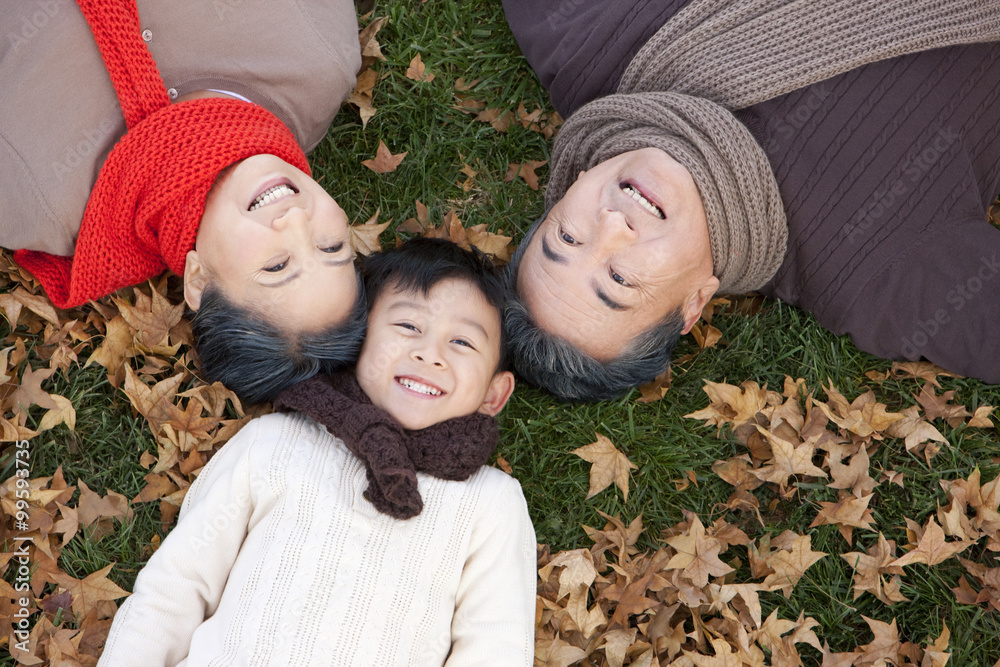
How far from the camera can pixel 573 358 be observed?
356 centimetres

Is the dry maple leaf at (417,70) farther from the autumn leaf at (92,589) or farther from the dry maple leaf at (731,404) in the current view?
the autumn leaf at (92,589)

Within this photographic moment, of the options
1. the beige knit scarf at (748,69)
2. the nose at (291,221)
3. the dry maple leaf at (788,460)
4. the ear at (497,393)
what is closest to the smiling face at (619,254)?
the beige knit scarf at (748,69)

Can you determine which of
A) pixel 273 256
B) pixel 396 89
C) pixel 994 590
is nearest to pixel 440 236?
pixel 396 89

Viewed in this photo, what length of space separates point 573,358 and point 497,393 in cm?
38

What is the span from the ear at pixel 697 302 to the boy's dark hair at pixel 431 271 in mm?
865

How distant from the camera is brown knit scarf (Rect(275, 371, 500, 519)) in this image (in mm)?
3010

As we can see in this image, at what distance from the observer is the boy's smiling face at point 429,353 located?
10.5 ft

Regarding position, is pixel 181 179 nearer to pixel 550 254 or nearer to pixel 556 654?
pixel 550 254

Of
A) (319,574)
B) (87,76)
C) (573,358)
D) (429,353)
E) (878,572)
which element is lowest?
(878,572)

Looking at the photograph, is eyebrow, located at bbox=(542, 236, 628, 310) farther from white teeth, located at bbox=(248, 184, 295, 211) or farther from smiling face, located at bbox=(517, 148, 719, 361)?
white teeth, located at bbox=(248, 184, 295, 211)

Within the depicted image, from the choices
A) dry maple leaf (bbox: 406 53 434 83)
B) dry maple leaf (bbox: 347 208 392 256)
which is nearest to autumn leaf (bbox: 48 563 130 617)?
dry maple leaf (bbox: 347 208 392 256)

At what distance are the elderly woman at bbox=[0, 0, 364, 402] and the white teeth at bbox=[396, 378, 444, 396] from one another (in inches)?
12.3

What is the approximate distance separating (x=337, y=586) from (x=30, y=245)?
78.9 inches

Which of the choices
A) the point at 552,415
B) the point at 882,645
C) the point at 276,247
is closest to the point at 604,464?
the point at 552,415
